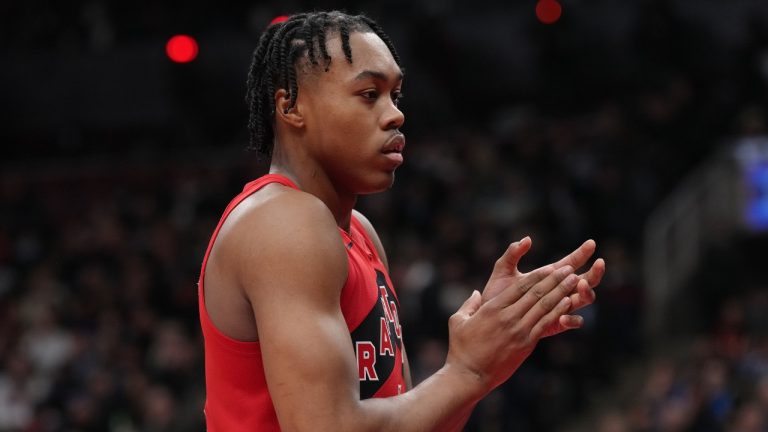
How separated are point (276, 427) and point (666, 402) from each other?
7.05 metres

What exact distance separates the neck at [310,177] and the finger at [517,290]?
542 millimetres

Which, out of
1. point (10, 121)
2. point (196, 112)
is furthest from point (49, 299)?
point (10, 121)

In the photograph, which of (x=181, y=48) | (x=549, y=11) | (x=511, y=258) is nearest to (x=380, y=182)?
(x=511, y=258)

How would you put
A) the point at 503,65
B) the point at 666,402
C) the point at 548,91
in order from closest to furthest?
the point at 666,402, the point at 548,91, the point at 503,65

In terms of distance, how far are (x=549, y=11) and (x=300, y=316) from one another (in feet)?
42.1

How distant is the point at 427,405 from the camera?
9.60ft

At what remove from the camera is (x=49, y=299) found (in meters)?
13.4

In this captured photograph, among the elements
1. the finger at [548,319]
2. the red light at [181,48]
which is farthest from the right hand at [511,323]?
the red light at [181,48]

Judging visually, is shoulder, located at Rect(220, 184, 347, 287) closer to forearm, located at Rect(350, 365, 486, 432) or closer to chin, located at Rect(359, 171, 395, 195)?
chin, located at Rect(359, 171, 395, 195)

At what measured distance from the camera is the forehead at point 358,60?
3.10 metres

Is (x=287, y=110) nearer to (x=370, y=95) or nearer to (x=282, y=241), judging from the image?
(x=370, y=95)

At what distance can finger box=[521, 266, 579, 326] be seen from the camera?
297 centimetres

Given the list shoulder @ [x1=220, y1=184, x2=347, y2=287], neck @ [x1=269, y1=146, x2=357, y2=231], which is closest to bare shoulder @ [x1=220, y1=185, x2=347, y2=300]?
shoulder @ [x1=220, y1=184, x2=347, y2=287]

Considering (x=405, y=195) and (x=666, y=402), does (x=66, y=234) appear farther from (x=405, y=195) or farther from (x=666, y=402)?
(x=666, y=402)
